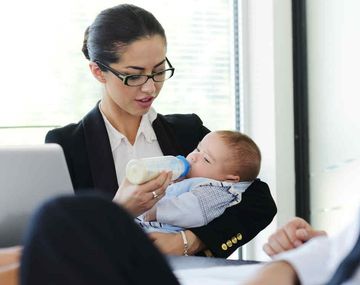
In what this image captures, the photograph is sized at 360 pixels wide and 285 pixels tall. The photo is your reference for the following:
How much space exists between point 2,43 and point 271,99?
52.1 inches

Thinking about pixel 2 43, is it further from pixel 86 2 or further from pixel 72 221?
pixel 72 221

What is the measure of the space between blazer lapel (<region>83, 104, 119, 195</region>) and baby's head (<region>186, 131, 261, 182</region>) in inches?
8.6

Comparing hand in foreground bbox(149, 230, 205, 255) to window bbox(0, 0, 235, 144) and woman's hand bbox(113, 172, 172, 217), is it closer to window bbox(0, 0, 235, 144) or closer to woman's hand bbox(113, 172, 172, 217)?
woman's hand bbox(113, 172, 172, 217)

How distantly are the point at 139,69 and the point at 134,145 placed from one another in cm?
23

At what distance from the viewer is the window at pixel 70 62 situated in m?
3.11

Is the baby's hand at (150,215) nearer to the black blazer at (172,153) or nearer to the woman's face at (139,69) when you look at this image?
the black blazer at (172,153)

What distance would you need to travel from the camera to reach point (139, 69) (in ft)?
6.34

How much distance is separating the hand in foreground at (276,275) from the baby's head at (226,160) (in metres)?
0.91

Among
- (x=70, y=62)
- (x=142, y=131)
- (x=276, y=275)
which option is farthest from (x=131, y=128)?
(x=70, y=62)

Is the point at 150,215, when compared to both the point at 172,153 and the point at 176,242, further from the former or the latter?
the point at 172,153

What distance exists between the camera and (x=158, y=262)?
77 cm

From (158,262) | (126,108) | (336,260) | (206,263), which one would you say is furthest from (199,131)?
(158,262)

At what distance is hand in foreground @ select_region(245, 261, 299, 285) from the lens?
91 centimetres

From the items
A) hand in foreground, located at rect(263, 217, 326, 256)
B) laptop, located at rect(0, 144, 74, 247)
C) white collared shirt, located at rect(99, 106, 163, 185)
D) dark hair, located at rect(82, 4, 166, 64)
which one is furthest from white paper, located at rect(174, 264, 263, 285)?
dark hair, located at rect(82, 4, 166, 64)
